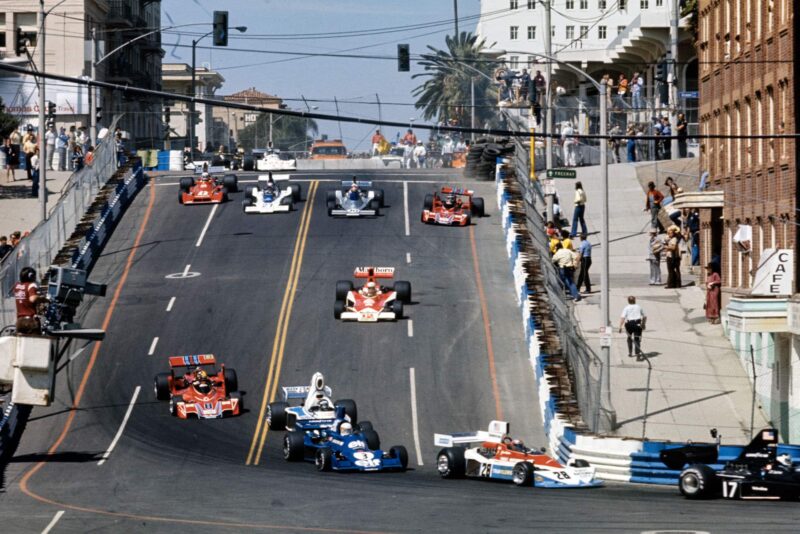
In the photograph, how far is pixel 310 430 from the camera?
3092cm

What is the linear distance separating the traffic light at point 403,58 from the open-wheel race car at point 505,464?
1528 centimetres

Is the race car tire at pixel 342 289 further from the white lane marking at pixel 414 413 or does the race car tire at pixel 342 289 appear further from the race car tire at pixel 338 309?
the white lane marking at pixel 414 413

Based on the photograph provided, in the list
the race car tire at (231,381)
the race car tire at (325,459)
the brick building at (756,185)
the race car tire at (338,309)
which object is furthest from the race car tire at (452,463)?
the race car tire at (338,309)

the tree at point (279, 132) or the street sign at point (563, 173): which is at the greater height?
the tree at point (279, 132)

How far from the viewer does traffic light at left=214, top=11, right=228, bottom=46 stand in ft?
119

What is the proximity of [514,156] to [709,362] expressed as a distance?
20630 mm

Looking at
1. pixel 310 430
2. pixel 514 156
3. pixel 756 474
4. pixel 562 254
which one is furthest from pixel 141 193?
pixel 756 474

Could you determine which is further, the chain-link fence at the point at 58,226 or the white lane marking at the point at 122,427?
the chain-link fence at the point at 58,226

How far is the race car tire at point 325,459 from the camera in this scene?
2856 centimetres

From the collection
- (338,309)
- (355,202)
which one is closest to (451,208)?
(355,202)

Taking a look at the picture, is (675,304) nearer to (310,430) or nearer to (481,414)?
(481,414)

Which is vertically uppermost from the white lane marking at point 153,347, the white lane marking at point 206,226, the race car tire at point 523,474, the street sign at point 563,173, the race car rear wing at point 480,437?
the street sign at point 563,173

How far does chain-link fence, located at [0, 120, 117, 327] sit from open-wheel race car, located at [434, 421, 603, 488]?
14044 millimetres

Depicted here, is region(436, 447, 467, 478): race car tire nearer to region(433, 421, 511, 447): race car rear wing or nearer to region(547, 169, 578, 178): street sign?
region(433, 421, 511, 447): race car rear wing
